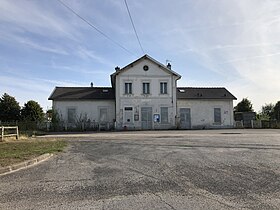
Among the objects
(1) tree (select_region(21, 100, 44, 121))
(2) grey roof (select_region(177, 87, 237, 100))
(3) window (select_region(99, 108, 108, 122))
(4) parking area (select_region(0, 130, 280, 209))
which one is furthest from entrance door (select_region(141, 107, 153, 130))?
(4) parking area (select_region(0, 130, 280, 209))

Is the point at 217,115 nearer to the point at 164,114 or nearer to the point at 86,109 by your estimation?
the point at 164,114

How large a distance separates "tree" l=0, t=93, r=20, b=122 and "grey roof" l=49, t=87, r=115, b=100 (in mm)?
10883


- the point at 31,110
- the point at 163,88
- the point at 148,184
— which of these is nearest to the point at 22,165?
the point at 148,184

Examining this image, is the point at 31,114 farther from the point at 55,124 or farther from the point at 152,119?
the point at 152,119

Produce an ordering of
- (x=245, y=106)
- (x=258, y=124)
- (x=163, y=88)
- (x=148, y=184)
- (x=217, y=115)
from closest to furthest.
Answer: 1. (x=148, y=184)
2. (x=163, y=88)
3. (x=258, y=124)
4. (x=217, y=115)
5. (x=245, y=106)

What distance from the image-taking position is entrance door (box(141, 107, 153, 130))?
35562 millimetres

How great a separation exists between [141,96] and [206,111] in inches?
336

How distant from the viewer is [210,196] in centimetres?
551

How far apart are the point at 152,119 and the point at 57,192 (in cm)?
3005

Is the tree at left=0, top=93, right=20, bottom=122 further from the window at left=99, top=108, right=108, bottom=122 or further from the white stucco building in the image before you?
the window at left=99, top=108, right=108, bottom=122

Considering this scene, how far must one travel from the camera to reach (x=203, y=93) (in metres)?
39.2

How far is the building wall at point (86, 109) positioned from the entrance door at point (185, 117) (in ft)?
27.9

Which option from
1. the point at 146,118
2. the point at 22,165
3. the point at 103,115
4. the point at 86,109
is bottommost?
the point at 22,165

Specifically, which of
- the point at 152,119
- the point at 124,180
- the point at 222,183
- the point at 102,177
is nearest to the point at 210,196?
the point at 222,183
